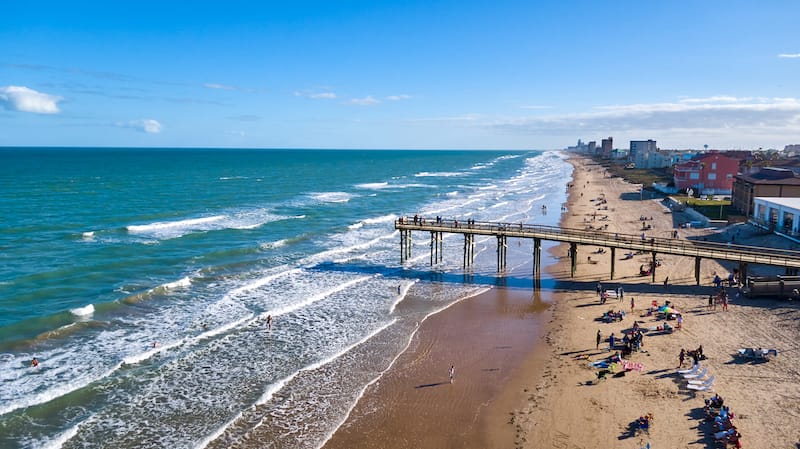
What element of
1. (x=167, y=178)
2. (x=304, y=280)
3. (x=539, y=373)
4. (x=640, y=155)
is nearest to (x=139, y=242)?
(x=304, y=280)

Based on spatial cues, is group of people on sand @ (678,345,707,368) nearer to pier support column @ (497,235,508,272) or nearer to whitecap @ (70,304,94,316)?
pier support column @ (497,235,508,272)

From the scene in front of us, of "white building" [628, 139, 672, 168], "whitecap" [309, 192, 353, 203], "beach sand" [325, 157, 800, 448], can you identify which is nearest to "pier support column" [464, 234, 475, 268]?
"beach sand" [325, 157, 800, 448]

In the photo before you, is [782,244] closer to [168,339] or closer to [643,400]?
[643,400]

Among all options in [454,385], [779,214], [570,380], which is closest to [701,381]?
[570,380]

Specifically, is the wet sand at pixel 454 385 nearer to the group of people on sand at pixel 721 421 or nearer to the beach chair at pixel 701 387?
the beach chair at pixel 701 387

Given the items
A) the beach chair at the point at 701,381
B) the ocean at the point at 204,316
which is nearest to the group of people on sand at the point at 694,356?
the beach chair at the point at 701,381

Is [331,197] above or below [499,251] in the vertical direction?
above

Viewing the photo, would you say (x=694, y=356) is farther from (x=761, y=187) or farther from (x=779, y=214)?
(x=761, y=187)
